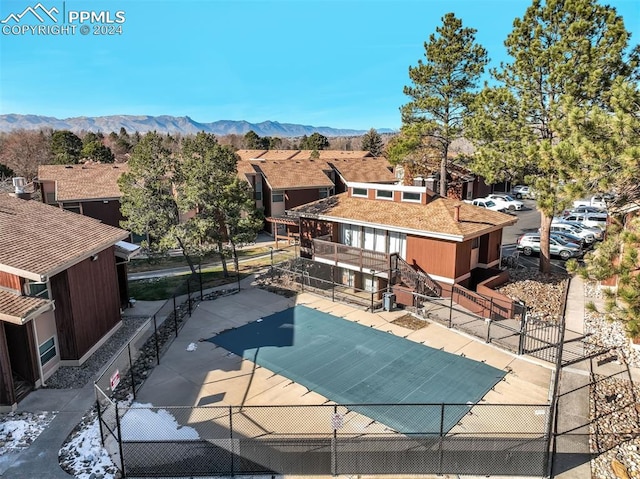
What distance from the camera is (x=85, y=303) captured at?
15680 mm

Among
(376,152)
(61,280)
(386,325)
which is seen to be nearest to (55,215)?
(61,280)

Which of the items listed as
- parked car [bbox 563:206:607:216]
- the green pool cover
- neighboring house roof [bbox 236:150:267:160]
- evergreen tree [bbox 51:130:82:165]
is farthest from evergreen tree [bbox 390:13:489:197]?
evergreen tree [bbox 51:130:82:165]

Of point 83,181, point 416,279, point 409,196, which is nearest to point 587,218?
point 409,196

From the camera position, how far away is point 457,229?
20156 millimetres

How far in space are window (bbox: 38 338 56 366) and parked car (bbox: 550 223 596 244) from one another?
31865 mm

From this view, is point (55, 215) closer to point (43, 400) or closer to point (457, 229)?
point (43, 400)

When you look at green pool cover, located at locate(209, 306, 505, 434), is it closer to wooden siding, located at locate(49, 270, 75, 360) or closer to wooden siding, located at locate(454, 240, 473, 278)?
wooden siding, located at locate(49, 270, 75, 360)

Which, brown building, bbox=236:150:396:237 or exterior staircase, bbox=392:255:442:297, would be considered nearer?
exterior staircase, bbox=392:255:442:297

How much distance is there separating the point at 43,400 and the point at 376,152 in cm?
7801

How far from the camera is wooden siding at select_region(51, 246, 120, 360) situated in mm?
14672

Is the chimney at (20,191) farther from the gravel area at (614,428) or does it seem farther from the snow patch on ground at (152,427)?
the gravel area at (614,428)

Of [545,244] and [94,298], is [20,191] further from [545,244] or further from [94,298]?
[545,244]

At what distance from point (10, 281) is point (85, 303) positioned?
115 inches

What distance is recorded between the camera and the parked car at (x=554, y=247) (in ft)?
92.7
